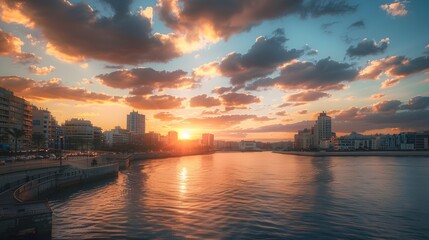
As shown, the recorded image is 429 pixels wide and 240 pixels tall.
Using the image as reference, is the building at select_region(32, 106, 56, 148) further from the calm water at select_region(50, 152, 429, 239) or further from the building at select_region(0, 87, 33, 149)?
the calm water at select_region(50, 152, 429, 239)

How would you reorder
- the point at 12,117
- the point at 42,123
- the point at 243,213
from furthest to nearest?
the point at 42,123 → the point at 12,117 → the point at 243,213

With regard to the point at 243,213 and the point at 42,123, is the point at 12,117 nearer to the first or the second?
the point at 42,123

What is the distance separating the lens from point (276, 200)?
43.1 metres

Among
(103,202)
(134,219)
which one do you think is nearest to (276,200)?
(134,219)

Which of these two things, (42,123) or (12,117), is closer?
(12,117)

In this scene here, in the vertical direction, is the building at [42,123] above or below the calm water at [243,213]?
above

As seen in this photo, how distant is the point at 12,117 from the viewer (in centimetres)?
13912

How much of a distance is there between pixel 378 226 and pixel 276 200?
50.4 feet

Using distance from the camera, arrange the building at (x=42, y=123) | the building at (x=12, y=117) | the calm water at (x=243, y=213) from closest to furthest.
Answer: the calm water at (x=243, y=213) < the building at (x=12, y=117) < the building at (x=42, y=123)

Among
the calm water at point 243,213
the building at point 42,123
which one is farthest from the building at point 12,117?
the calm water at point 243,213

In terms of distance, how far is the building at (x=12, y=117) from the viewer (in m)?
128

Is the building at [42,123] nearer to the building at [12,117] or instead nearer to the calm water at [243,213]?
the building at [12,117]

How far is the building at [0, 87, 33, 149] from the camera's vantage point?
419 feet

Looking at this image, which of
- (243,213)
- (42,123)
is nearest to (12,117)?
(42,123)
